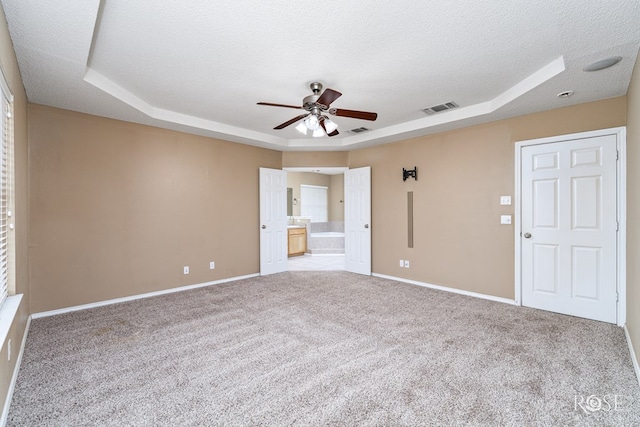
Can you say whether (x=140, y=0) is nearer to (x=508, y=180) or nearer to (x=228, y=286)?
(x=228, y=286)

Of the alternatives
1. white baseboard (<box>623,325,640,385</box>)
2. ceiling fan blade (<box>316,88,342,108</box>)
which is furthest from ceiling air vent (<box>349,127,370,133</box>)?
white baseboard (<box>623,325,640,385</box>)

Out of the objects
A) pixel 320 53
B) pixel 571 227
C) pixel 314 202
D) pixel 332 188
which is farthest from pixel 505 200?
pixel 332 188

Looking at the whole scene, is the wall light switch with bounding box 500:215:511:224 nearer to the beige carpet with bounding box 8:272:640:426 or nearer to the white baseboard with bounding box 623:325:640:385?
the beige carpet with bounding box 8:272:640:426

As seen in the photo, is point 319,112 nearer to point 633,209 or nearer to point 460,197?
point 460,197

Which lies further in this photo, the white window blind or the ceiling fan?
the white window blind

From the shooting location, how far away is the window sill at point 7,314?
1.79 metres

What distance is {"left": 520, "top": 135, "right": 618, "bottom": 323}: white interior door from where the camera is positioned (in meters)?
3.35

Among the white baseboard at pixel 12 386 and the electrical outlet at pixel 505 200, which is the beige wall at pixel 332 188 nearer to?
the electrical outlet at pixel 505 200

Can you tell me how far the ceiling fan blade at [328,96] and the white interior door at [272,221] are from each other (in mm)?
3081

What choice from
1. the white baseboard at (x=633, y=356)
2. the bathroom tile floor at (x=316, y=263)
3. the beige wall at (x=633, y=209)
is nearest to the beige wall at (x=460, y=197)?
the beige wall at (x=633, y=209)

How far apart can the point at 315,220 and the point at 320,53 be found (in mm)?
7411

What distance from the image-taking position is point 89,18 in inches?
79.5

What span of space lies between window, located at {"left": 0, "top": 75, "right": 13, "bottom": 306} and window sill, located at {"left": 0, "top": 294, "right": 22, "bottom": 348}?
0.04m

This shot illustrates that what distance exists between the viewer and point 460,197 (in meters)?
4.58
